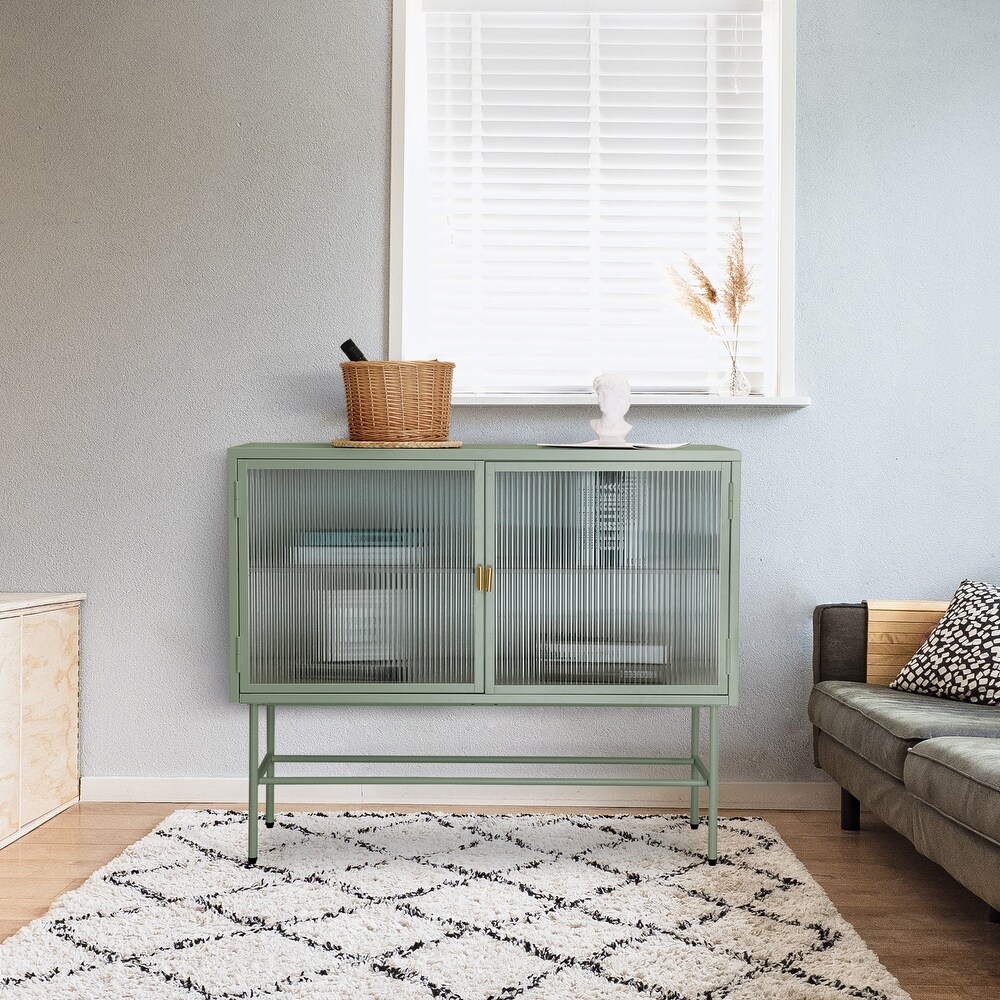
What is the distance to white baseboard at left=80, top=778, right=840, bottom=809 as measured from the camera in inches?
117

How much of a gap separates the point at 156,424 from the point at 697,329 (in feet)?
5.44

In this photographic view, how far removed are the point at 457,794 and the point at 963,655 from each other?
146 centimetres

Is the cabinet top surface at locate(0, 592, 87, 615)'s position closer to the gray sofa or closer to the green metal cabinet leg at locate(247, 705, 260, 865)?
the green metal cabinet leg at locate(247, 705, 260, 865)

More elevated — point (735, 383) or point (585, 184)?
point (585, 184)

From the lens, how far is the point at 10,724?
2.61 meters

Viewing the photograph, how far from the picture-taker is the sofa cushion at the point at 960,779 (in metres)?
1.83

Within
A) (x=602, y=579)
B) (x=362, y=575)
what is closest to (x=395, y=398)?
(x=362, y=575)

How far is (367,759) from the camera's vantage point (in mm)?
2730

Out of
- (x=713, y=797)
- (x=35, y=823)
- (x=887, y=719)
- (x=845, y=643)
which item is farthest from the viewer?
(x=845, y=643)

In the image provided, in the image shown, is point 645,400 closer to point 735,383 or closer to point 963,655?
point 735,383

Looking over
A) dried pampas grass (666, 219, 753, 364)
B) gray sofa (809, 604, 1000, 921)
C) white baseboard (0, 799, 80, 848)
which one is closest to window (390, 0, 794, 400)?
dried pampas grass (666, 219, 753, 364)

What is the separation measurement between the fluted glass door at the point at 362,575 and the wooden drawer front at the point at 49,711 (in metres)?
0.68

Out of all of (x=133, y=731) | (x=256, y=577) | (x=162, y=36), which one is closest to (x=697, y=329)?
(x=256, y=577)

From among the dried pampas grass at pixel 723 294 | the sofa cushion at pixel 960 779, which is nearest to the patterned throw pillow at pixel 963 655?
the sofa cushion at pixel 960 779
